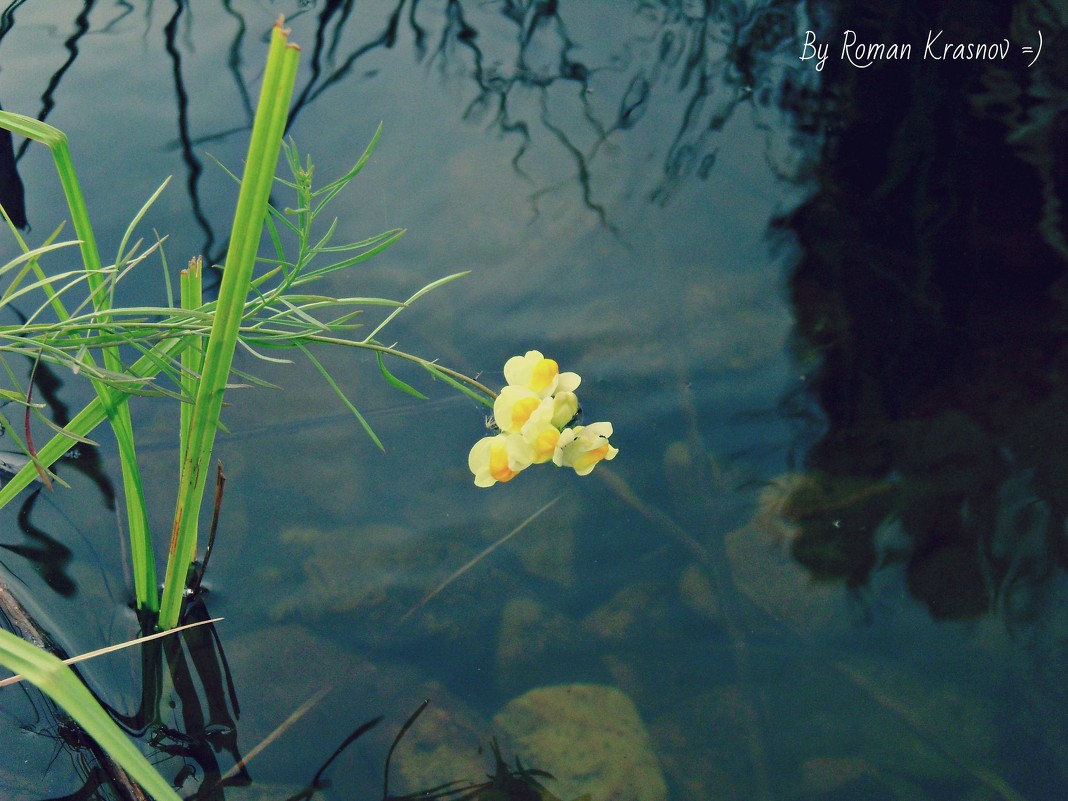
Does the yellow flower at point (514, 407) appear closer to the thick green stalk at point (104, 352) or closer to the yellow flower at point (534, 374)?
the yellow flower at point (534, 374)

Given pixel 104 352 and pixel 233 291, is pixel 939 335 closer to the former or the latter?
Answer: pixel 233 291

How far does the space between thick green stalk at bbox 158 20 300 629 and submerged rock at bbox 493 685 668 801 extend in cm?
57

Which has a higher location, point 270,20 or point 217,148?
point 270,20

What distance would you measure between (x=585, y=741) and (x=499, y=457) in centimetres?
60

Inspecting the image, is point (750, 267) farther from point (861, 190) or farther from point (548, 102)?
point (548, 102)

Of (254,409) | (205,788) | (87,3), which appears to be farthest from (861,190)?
(87,3)

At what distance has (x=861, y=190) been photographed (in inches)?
85.0

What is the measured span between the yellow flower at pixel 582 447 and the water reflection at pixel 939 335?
73 cm

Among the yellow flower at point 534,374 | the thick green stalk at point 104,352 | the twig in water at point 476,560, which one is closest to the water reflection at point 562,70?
the twig in water at point 476,560

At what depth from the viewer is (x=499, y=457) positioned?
95 cm

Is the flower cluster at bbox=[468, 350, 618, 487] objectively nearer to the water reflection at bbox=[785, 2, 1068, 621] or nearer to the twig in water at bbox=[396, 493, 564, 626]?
the twig in water at bbox=[396, 493, 564, 626]

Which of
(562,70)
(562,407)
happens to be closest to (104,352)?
(562,407)

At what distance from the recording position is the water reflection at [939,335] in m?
1.52

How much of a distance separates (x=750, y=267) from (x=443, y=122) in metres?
1.00
